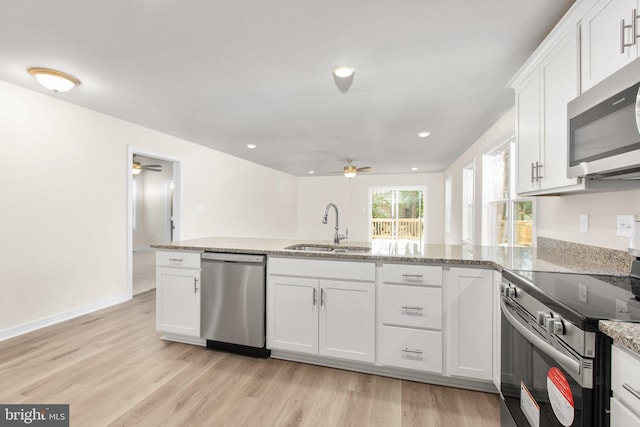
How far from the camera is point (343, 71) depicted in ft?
8.22

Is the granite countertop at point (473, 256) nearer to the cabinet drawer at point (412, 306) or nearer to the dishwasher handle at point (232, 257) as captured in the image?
the dishwasher handle at point (232, 257)

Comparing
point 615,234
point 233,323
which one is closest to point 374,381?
point 233,323

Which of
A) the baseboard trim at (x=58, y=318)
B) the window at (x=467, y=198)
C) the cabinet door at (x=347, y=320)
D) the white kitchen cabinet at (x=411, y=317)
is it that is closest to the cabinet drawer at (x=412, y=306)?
the white kitchen cabinet at (x=411, y=317)

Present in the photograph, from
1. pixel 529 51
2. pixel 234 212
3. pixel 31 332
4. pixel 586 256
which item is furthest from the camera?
pixel 234 212

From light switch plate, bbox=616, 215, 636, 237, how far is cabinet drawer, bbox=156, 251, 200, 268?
290 cm

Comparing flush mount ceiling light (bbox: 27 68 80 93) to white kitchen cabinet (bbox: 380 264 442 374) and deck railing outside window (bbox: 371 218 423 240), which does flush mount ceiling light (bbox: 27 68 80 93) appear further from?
deck railing outside window (bbox: 371 218 423 240)

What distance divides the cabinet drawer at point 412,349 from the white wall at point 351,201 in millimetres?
6951

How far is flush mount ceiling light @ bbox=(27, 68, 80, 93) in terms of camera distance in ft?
8.35

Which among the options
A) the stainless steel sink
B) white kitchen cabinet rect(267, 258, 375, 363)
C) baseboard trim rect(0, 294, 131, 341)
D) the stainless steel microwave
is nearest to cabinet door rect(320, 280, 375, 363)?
white kitchen cabinet rect(267, 258, 375, 363)

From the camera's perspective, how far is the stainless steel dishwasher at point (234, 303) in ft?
8.27

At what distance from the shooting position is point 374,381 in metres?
2.21

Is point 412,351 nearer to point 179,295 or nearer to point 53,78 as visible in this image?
point 179,295

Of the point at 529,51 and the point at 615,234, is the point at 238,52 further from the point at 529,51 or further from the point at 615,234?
the point at 615,234

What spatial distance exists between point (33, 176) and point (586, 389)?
438 centimetres
